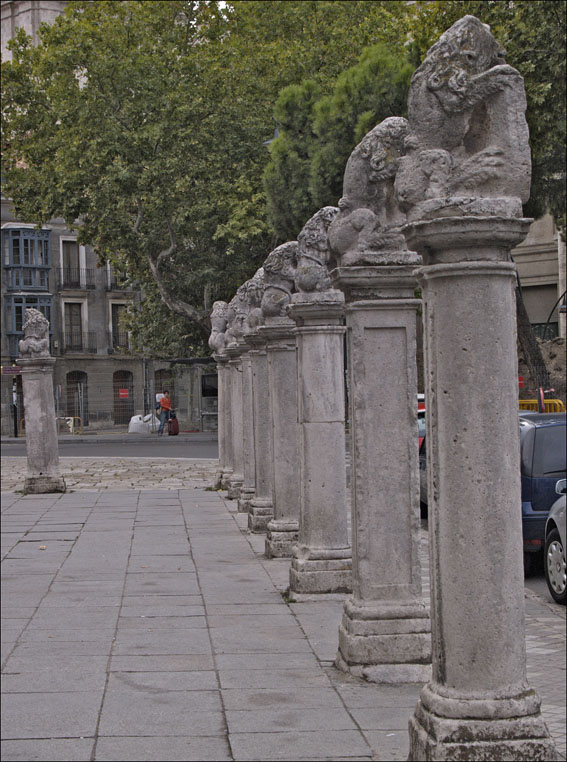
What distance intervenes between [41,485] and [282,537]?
31.8 ft

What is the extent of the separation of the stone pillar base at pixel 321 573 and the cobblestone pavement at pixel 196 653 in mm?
218

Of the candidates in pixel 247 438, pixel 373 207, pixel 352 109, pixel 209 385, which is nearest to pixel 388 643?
pixel 373 207

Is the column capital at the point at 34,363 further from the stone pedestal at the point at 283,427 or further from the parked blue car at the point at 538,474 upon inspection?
the parked blue car at the point at 538,474

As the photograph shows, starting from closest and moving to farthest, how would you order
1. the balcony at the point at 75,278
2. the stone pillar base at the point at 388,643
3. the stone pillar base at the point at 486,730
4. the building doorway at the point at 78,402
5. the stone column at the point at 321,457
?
the stone pillar base at the point at 486,730 < the stone pillar base at the point at 388,643 < the stone column at the point at 321,457 < the building doorway at the point at 78,402 < the balcony at the point at 75,278

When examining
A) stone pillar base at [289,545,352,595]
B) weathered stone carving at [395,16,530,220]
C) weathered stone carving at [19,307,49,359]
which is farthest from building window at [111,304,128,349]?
weathered stone carving at [395,16,530,220]

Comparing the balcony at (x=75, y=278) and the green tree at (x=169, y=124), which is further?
the balcony at (x=75, y=278)

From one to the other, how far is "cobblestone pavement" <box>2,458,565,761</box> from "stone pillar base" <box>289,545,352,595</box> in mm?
218

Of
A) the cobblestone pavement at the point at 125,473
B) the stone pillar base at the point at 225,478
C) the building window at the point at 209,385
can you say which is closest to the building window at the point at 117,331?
the building window at the point at 209,385

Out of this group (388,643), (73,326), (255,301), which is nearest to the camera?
(388,643)

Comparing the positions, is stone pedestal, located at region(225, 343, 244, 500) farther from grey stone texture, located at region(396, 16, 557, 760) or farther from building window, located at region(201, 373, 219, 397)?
building window, located at region(201, 373, 219, 397)

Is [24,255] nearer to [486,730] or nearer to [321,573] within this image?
[321,573]

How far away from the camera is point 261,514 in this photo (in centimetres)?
1308

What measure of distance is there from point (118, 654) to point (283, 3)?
3344cm

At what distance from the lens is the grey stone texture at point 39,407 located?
1912 cm
